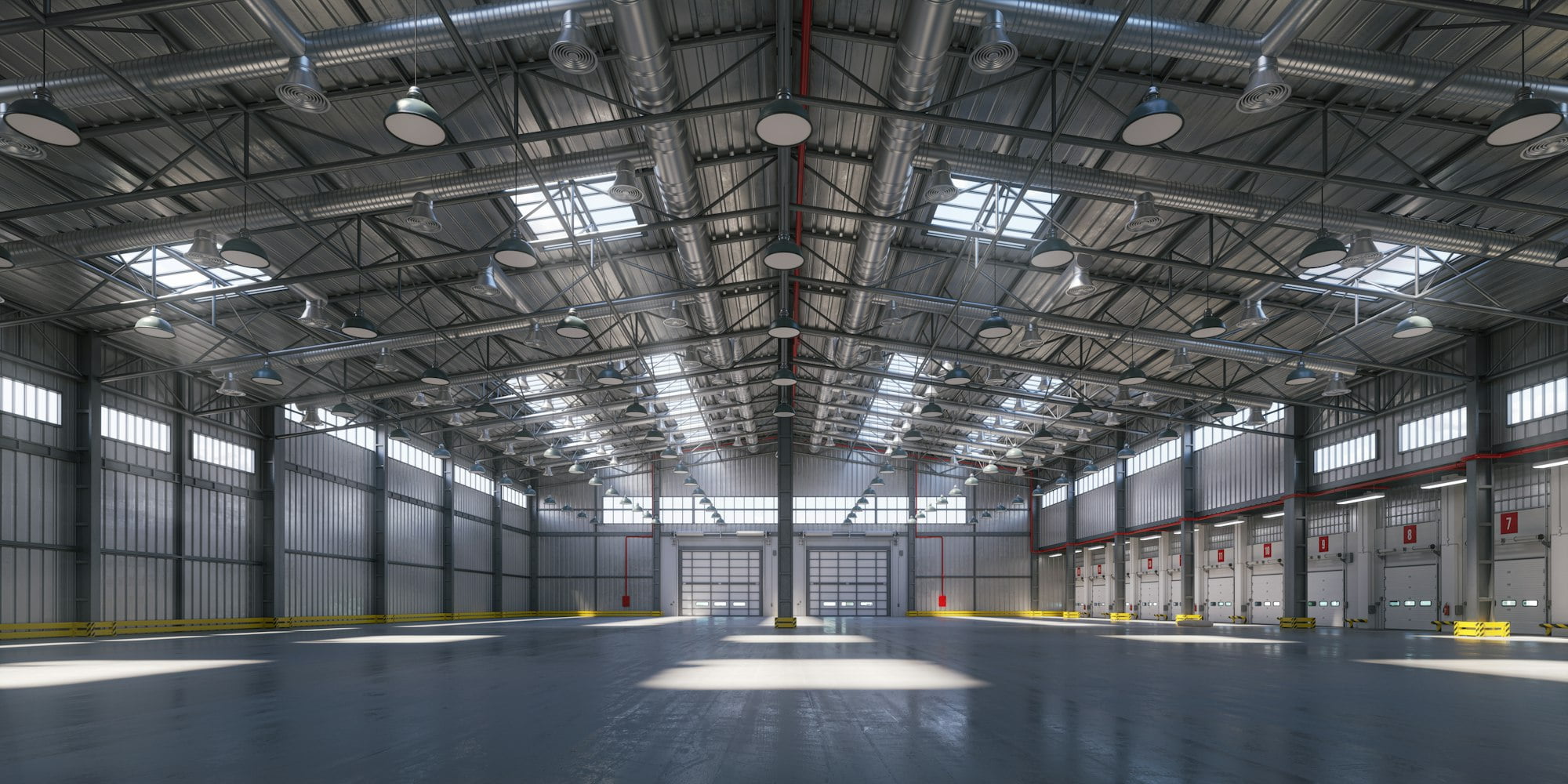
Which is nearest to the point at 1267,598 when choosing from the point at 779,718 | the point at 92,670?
the point at 779,718

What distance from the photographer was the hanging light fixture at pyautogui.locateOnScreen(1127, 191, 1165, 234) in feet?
67.6

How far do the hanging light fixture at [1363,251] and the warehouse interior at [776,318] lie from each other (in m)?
0.12

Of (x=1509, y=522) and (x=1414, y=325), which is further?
(x=1509, y=522)

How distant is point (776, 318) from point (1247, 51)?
48.5ft

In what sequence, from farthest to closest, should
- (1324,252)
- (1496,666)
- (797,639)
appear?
(797,639)
(1324,252)
(1496,666)

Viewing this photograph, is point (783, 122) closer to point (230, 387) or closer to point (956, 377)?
point (956, 377)

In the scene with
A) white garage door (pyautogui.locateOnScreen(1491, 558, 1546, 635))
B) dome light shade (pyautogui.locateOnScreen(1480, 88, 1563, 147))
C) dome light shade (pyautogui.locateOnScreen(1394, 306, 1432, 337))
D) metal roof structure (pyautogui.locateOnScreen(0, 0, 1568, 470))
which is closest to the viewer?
dome light shade (pyautogui.locateOnScreen(1480, 88, 1563, 147))

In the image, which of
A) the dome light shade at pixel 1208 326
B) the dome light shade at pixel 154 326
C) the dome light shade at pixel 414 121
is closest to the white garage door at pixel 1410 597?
the dome light shade at pixel 1208 326

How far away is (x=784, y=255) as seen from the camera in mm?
20344

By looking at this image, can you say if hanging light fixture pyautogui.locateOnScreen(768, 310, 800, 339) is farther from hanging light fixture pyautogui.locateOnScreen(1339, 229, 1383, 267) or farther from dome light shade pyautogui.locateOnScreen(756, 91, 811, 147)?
hanging light fixture pyautogui.locateOnScreen(1339, 229, 1383, 267)

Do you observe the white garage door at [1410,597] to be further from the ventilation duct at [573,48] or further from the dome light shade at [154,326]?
the dome light shade at [154,326]

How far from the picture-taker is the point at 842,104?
17.6 meters

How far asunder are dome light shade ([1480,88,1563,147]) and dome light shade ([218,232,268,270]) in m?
21.3

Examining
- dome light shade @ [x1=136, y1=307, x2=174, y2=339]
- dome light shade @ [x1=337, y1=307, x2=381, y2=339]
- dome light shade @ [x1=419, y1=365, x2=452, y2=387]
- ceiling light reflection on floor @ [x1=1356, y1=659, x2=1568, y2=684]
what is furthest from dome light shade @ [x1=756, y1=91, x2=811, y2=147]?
dome light shade @ [x1=419, y1=365, x2=452, y2=387]
